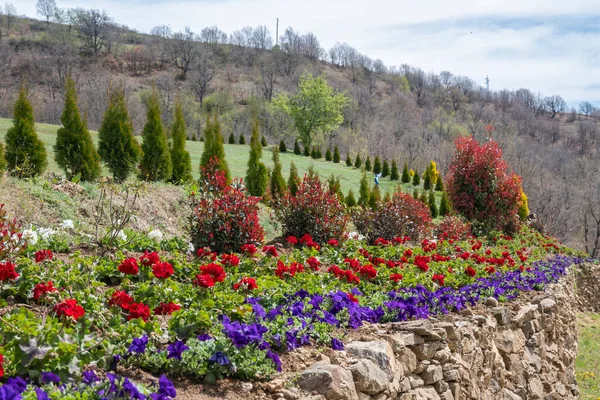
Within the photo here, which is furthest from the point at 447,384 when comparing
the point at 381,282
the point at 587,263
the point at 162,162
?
the point at 587,263

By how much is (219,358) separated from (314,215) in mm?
5044

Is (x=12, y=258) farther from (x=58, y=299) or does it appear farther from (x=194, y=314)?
(x=194, y=314)

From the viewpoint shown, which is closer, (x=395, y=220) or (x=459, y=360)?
(x=459, y=360)

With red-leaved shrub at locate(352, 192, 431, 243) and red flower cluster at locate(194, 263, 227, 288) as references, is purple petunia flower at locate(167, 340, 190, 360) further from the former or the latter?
red-leaved shrub at locate(352, 192, 431, 243)

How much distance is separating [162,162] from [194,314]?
30.9ft

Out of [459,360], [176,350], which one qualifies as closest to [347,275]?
[459,360]

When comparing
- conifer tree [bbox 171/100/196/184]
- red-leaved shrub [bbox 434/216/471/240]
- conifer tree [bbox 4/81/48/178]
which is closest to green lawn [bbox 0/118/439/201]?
conifer tree [bbox 171/100/196/184]

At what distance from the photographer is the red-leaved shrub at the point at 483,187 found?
1477 centimetres

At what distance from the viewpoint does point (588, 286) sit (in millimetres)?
16094

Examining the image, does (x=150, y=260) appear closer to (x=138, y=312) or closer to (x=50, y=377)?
(x=138, y=312)

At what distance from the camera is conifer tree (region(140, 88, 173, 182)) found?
11914mm

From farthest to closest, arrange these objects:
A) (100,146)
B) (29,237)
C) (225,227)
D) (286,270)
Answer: (100,146)
(225,227)
(286,270)
(29,237)

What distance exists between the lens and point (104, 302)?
137 inches

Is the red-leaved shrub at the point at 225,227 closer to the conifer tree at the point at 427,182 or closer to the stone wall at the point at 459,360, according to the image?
the stone wall at the point at 459,360
